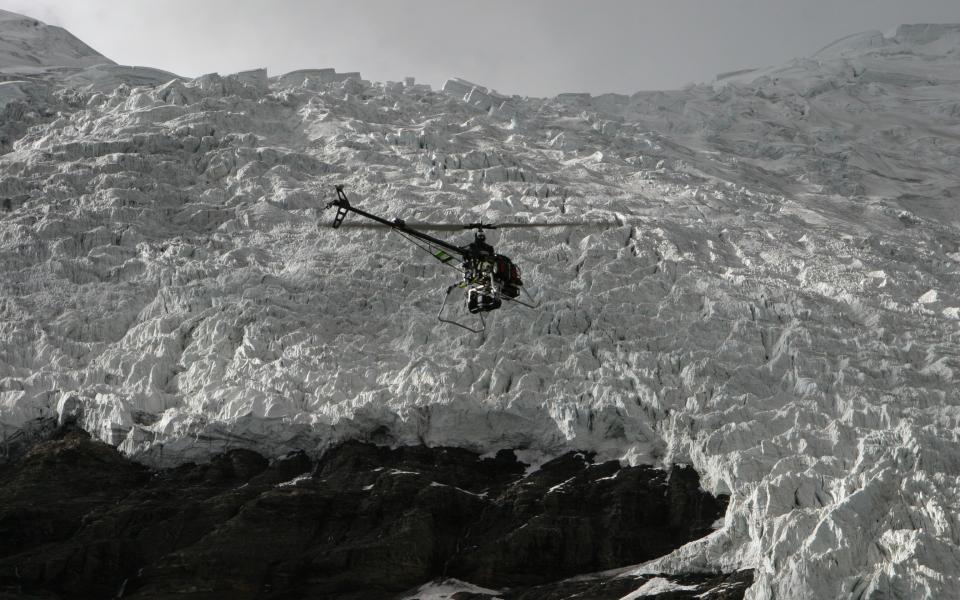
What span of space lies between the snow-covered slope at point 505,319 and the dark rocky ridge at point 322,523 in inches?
54.8

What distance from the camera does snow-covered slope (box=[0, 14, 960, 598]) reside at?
38438 millimetres

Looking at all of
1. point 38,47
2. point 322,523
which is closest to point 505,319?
point 322,523

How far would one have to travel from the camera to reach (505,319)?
49.2 m

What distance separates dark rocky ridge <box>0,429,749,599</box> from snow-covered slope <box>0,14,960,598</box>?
1392 mm

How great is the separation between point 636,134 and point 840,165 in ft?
59.8

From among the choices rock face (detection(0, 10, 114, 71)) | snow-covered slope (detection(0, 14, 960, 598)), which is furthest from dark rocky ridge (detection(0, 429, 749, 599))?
rock face (detection(0, 10, 114, 71))

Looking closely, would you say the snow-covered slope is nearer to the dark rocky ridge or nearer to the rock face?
the dark rocky ridge

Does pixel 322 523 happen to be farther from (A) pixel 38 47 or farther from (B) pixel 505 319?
(A) pixel 38 47

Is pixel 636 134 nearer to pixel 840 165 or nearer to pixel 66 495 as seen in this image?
pixel 840 165

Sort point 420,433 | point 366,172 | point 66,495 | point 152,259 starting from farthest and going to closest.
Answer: point 366,172 < point 152,259 < point 420,433 < point 66,495

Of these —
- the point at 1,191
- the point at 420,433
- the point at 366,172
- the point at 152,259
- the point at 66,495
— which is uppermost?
the point at 366,172

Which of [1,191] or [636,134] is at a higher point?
[636,134]

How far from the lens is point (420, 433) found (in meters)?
44.8

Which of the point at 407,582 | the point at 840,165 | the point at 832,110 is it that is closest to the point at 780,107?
the point at 832,110
